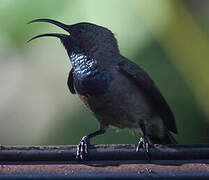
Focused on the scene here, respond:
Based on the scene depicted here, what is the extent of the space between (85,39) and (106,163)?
2.79 meters

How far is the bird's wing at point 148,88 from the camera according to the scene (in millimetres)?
6066

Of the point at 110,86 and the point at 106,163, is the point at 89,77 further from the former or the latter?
the point at 106,163

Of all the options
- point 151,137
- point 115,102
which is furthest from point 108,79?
point 151,137

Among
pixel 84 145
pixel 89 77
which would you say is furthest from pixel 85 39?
pixel 84 145

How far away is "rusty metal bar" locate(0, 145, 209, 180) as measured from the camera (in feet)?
11.1

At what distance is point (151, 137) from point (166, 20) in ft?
6.14

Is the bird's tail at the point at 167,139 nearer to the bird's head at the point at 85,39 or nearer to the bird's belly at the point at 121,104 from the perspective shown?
the bird's belly at the point at 121,104

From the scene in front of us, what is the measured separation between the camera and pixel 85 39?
637 centimetres

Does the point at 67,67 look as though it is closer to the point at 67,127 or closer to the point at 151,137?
the point at 67,127

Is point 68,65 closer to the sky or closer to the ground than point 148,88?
closer to the sky

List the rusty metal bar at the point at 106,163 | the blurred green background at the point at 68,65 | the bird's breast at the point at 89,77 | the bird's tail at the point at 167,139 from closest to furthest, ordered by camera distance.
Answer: the rusty metal bar at the point at 106,163 < the bird's breast at the point at 89,77 < the bird's tail at the point at 167,139 < the blurred green background at the point at 68,65

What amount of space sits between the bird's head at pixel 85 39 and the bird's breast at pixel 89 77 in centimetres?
15

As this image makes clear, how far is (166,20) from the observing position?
8.29 meters

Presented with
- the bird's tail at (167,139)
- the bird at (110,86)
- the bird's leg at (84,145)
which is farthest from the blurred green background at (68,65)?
the bird at (110,86)
